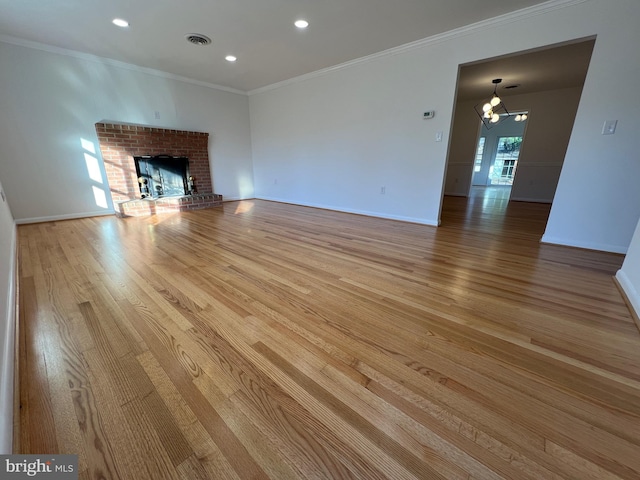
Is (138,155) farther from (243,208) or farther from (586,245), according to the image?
(586,245)

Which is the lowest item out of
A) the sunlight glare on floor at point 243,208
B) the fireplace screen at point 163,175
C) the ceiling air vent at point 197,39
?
the sunlight glare on floor at point 243,208

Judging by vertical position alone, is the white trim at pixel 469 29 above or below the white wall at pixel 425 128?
above

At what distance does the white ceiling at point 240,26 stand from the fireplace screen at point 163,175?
1.49 meters

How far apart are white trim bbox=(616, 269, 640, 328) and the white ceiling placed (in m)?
2.61

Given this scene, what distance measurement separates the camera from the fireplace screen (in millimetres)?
4324

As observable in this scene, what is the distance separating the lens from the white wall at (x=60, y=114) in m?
3.21

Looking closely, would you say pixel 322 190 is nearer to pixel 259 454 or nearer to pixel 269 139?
pixel 269 139

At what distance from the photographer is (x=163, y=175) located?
15.1ft

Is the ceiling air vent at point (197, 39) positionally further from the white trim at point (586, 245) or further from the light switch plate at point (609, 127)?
the white trim at point (586, 245)

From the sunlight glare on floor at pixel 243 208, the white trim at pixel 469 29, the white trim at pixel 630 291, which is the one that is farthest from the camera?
the sunlight glare on floor at pixel 243 208

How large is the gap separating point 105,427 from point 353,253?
6.46 feet

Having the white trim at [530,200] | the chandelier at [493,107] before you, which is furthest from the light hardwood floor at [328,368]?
the white trim at [530,200]

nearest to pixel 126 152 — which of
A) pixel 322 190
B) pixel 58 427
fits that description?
pixel 322 190

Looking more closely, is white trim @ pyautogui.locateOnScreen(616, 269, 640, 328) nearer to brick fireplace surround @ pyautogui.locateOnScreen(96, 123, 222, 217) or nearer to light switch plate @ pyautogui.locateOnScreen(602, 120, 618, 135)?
light switch plate @ pyautogui.locateOnScreen(602, 120, 618, 135)
